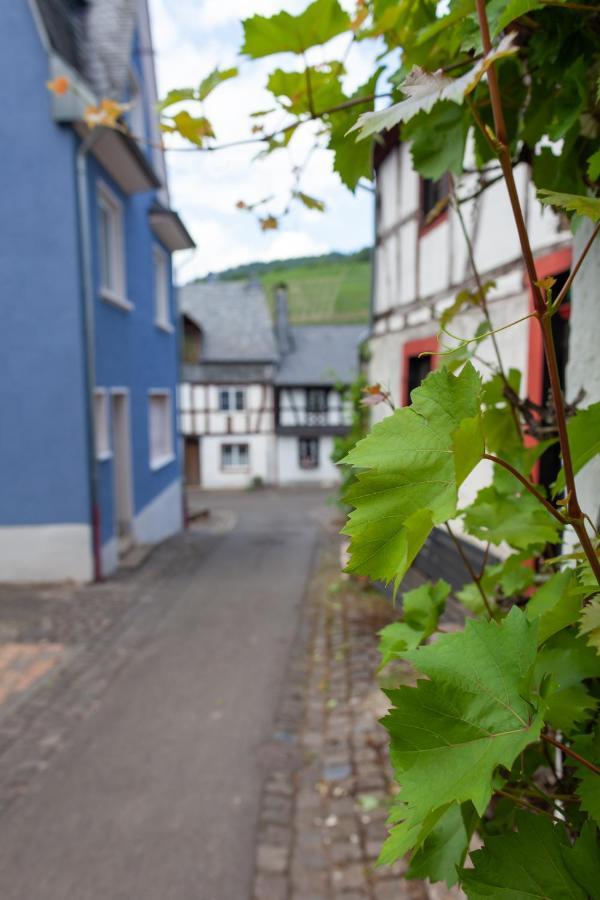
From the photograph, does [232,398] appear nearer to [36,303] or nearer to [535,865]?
[36,303]

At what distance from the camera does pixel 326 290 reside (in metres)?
67.9

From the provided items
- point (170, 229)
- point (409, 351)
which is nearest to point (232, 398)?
point (170, 229)

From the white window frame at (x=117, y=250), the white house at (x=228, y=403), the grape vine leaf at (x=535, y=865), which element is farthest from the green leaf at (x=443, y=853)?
the white house at (x=228, y=403)

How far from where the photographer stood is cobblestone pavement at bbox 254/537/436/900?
305 cm

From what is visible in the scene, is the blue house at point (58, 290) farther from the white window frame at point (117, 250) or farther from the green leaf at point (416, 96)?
the green leaf at point (416, 96)

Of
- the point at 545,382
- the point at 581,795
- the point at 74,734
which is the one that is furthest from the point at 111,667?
the point at 581,795

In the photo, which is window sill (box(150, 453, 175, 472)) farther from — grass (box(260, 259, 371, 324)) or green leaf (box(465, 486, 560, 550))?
grass (box(260, 259, 371, 324))

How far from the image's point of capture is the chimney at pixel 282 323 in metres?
29.3

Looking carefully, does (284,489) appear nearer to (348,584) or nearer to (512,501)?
(348,584)

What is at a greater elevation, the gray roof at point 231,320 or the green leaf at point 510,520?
the gray roof at point 231,320

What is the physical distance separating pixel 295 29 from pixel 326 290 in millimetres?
68628

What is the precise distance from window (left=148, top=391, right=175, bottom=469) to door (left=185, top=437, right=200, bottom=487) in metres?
13.5

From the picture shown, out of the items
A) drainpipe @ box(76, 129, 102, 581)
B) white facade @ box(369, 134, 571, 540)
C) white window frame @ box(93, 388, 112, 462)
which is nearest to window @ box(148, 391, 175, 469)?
white window frame @ box(93, 388, 112, 462)

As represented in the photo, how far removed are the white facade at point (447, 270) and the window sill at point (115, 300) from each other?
12.0 feet
